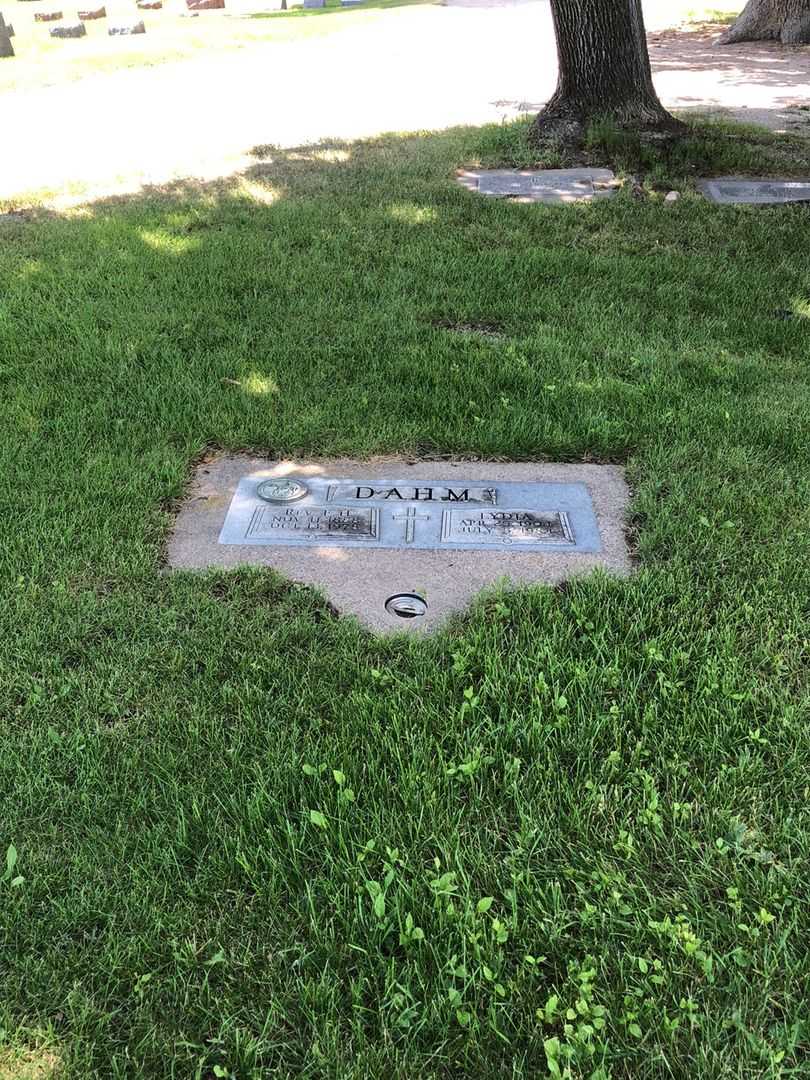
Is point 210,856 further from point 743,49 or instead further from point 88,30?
point 88,30

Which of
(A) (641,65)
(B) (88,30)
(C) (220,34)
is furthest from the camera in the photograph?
(B) (88,30)

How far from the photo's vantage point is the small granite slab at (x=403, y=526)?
3008mm

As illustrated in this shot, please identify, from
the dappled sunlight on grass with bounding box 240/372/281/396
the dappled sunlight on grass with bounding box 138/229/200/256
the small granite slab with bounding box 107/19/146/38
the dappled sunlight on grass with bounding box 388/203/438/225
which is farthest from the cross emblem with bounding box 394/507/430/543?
the small granite slab with bounding box 107/19/146/38

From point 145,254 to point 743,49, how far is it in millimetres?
13213

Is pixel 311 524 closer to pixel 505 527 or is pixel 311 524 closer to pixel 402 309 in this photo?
pixel 505 527

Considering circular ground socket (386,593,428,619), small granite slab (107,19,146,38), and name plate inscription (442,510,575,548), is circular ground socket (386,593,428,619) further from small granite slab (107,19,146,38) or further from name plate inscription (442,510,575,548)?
small granite slab (107,19,146,38)

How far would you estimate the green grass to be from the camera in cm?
178

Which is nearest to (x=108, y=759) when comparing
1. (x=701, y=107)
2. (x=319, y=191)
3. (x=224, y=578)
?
(x=224, y=578)

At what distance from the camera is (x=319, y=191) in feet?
23.7

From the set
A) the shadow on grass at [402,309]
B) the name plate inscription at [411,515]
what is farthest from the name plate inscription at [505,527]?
the shadow on grass at [402,309]

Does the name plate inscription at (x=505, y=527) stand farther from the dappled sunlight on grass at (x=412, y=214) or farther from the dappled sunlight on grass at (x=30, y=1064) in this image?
the dappled sunlight on grass at (x=412, y=214)

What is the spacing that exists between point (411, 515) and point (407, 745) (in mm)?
1191

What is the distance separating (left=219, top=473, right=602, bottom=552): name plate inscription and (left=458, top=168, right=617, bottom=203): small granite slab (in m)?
4.20

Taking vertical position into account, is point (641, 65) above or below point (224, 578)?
above
